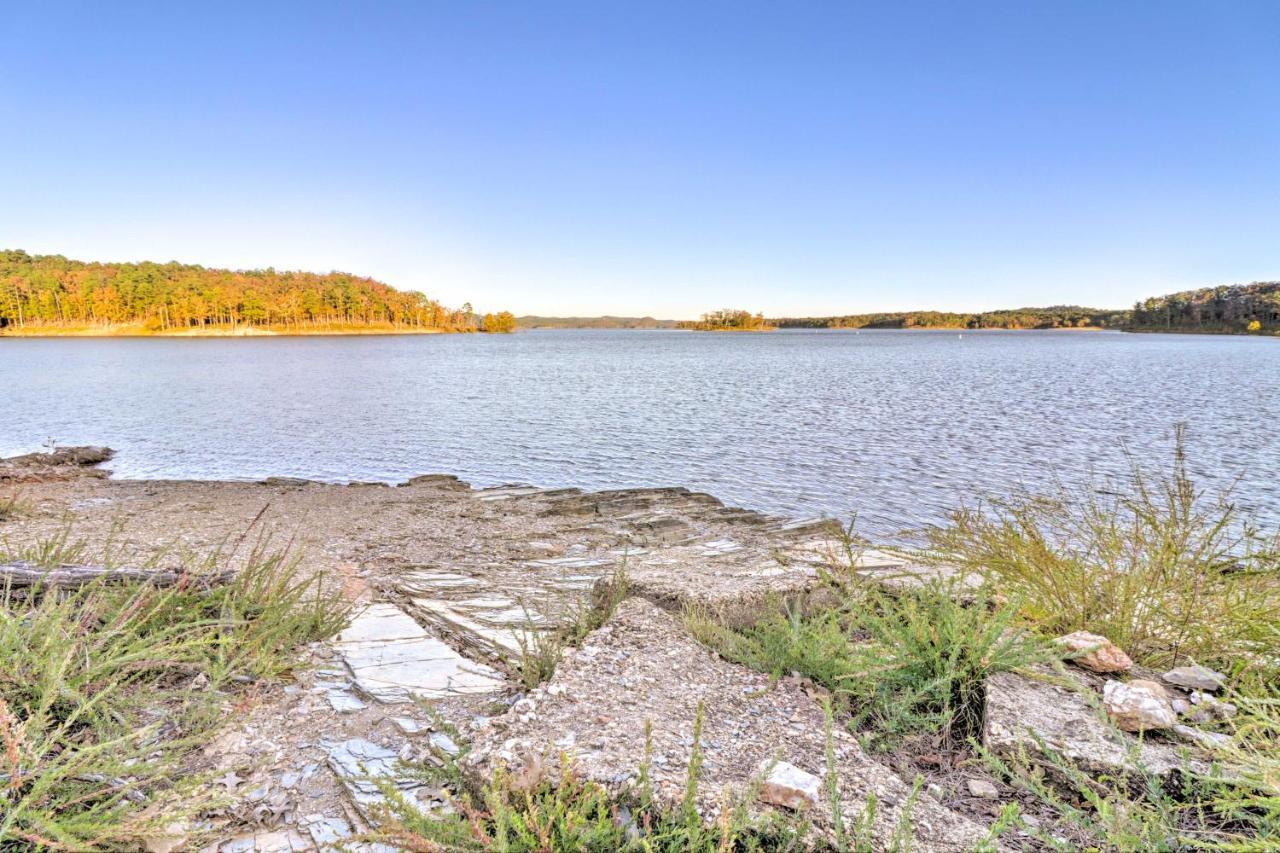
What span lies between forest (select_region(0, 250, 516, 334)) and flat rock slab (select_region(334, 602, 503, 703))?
134m

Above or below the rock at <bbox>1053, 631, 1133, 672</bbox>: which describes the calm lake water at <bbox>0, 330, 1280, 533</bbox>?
below

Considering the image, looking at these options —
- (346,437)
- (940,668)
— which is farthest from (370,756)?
(346,437)

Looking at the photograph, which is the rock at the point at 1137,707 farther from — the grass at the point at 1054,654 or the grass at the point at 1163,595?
the grass at the point at 1163,595

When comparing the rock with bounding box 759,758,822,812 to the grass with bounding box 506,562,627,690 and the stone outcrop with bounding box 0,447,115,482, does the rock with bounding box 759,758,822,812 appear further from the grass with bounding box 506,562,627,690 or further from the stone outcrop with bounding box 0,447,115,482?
the stone outcrop with bounding box 0,447,115,482

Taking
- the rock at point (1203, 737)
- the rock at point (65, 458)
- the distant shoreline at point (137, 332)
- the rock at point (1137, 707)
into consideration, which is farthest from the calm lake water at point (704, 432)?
the distant shoreline at point (137, 332)

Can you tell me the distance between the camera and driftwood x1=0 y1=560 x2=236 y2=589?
3.39m

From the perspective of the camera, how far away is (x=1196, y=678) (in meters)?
3.20

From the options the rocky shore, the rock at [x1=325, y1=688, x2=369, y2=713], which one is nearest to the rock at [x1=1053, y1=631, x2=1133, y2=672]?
the rocky shore

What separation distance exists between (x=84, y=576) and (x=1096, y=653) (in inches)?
206

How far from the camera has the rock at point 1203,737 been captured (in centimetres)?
250

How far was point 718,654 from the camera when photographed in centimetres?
350

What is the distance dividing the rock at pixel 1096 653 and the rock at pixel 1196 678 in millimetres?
178

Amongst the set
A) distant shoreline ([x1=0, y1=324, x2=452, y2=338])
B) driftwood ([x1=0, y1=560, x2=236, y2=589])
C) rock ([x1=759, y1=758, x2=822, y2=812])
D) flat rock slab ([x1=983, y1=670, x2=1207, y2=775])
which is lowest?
flat rock slab ([x1=983, y1=670, x2=1207, y2=775])

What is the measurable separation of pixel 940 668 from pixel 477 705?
7.27 feet
